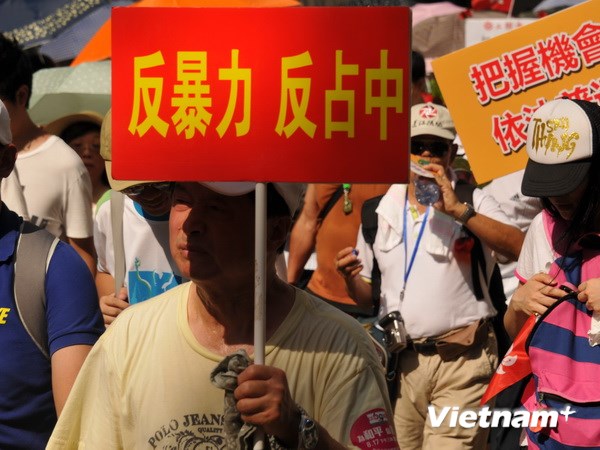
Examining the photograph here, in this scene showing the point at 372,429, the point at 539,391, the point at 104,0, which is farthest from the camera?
the point at 104,0

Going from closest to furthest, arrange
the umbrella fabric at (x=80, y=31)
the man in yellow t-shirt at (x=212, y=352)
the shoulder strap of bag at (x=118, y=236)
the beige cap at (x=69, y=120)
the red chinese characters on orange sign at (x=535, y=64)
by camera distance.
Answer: the man in yellow t-shirt at (x=212, y=352) → the shoulder strap of bag at (x=118, y=236) → the red chinese characters on orange sign at (x=535, y=64) → the beige cap at (x=69, y=120) → the umbrella fabric at (x=80, y=31)

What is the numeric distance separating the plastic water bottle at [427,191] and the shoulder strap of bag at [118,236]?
1.68 meters

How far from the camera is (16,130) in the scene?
6438 mm

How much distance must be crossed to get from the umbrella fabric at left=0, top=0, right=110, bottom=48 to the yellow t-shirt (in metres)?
9.67

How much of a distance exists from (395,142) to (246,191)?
387 mm

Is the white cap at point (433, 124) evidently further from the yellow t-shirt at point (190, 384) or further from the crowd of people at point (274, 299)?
the yellow t-shirt at point (190, 384)

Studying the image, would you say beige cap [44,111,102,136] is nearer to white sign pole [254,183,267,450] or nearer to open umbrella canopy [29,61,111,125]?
open umbrella canopy [29,61,111,125]

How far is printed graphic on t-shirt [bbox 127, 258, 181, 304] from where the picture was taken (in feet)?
17.3

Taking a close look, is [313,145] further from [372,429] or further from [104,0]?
[104,0]

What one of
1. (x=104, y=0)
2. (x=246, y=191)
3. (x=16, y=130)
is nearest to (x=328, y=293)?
(x=16, y=130)

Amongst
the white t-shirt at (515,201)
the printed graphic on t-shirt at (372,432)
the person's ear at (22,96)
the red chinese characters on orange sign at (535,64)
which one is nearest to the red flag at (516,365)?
the printed graphic on t-shirt at (372,432)

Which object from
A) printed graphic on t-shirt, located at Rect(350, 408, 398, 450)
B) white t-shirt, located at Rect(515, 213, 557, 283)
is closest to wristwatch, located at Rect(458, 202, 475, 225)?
white t-shirt, located at Rect(515, 213, 557, 283)

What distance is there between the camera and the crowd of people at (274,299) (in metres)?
3.28

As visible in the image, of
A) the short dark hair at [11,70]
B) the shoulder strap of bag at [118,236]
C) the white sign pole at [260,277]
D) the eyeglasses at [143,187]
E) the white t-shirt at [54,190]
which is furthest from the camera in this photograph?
the short dark hair at [11,70]
